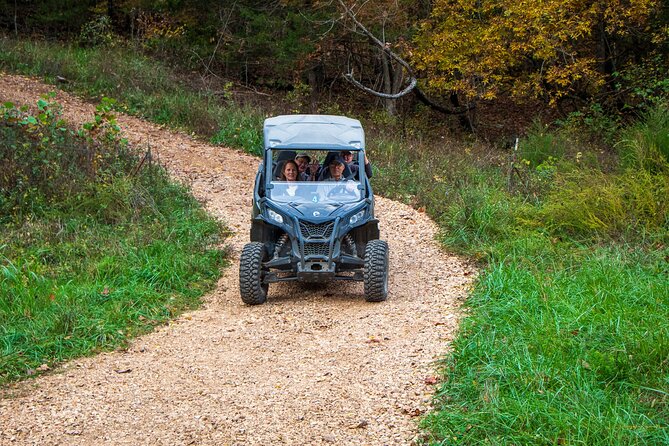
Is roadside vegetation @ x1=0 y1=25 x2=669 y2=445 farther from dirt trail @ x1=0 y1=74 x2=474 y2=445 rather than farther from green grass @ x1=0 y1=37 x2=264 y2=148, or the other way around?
dirt trail @ x1=0 y1=74 x2=474 y2=445

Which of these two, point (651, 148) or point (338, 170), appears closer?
point (338, 170)

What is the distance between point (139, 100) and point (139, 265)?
11566mm

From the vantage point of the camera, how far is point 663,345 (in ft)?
20.6

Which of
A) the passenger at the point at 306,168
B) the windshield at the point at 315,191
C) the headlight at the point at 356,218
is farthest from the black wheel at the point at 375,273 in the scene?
the passenger at the point at 306,168

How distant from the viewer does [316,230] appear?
9016mm

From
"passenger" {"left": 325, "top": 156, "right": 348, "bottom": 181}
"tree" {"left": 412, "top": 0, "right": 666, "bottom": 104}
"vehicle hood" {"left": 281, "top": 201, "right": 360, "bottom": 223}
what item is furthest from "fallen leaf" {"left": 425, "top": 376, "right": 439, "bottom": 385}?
"tree" {"left": 412, "top": 0, "right": 666, "bottom": 104}

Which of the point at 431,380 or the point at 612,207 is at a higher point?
the point at 612,207

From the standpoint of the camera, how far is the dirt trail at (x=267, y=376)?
6.08 m

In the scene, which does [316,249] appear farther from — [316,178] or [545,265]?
[545,265]

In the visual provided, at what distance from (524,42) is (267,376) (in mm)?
14333

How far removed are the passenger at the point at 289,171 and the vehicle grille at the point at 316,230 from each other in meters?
0.85

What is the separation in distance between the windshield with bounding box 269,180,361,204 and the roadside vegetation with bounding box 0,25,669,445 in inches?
68.3

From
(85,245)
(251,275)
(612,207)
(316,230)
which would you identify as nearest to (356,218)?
(316,230)

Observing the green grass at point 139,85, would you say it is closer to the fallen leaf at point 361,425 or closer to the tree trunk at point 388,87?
the tree trunk at point 388,87
